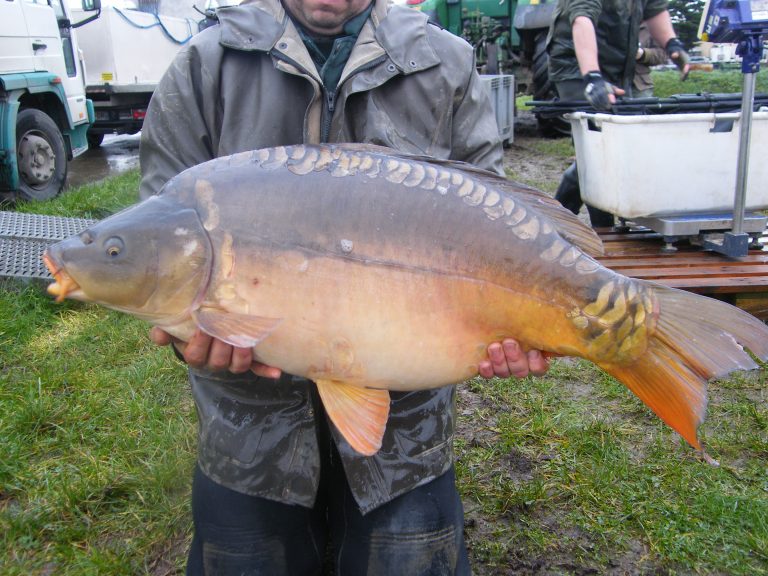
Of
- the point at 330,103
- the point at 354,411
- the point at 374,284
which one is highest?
the point at 330,103

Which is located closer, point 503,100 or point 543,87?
point 503,100

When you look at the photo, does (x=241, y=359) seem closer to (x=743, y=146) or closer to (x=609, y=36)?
(x=743, y=146)

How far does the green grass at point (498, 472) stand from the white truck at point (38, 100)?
10.1ft

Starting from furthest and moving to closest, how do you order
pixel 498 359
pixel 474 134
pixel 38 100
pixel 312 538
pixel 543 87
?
pixel 543 87 < pixel 38 100 < pixel 474 134 < pixel 312 538 < pixel 498 359

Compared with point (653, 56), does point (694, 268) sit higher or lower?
lower

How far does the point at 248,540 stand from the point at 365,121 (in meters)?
1.06

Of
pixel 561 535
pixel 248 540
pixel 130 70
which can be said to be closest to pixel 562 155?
pixel 130 70

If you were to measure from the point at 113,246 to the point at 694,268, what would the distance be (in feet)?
9.43

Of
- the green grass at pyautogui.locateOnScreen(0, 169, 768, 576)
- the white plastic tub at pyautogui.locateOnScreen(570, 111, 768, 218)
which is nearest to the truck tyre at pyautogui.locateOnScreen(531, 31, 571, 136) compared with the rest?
the white plastic tub at pyautogui.locateOnScreen(570, 111, 768, 218)

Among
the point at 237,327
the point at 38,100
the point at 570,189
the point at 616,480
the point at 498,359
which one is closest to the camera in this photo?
the point at 237,327

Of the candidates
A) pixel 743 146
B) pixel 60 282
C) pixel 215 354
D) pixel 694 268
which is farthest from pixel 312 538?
pixel 743 146

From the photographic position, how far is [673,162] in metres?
3.65

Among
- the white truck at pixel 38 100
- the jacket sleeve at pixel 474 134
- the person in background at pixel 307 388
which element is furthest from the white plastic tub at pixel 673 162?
the white truck at pixel 38 100

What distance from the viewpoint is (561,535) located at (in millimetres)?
2074
